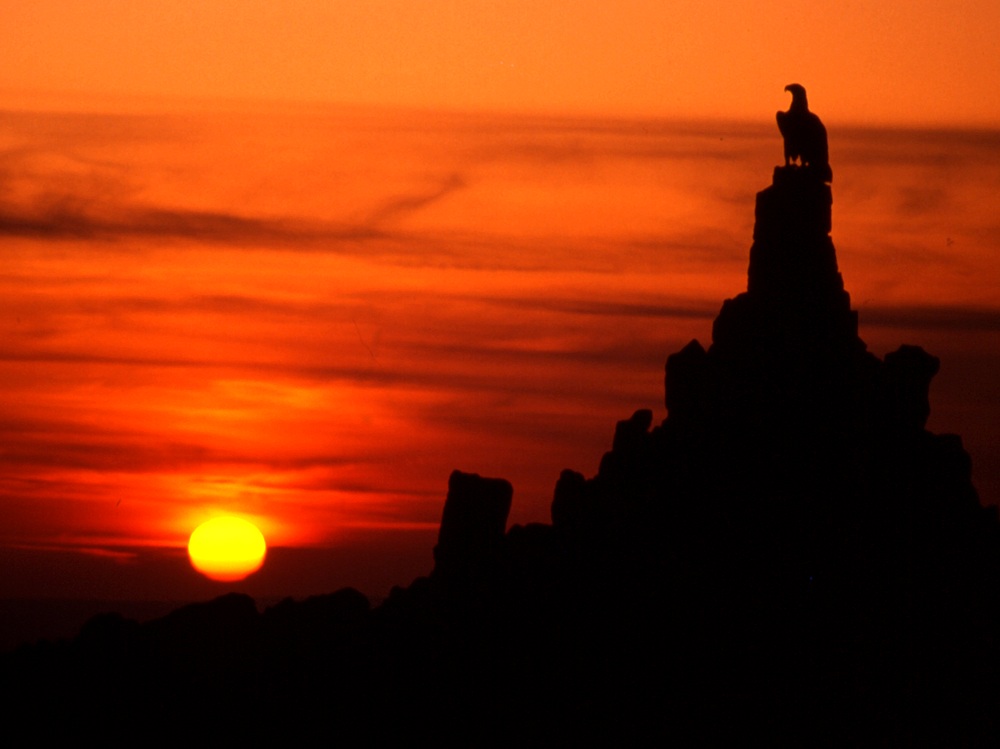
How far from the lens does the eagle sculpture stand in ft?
264

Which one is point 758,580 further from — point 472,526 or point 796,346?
point 472,526

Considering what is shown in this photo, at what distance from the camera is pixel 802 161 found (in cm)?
8069

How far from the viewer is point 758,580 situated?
80625 millimetres

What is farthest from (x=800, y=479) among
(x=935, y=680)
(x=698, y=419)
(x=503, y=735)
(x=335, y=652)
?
(x=335, y=652)

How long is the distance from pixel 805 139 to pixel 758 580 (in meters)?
20.3

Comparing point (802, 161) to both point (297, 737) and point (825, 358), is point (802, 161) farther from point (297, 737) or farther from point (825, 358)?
point (297, 737)

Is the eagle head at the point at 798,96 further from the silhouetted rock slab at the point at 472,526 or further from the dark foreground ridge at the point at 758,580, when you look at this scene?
the silhouetted rock slab at the point at 472,526

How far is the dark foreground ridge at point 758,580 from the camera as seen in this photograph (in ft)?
259

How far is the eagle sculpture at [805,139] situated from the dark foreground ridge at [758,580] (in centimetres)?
39

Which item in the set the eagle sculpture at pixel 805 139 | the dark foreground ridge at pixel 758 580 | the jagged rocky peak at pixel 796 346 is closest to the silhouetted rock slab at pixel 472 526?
the dark foreground ridge at pixel 758 580

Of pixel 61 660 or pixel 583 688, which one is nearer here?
pixel 583 688

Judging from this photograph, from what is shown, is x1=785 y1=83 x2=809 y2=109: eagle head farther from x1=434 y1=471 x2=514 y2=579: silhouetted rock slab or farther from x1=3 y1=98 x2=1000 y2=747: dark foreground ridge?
x1=434 y1=471 x2=514 y2=579: silhouetted rock slab

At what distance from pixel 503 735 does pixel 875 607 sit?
17968mm

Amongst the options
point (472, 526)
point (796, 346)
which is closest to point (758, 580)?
point (796, 346)
